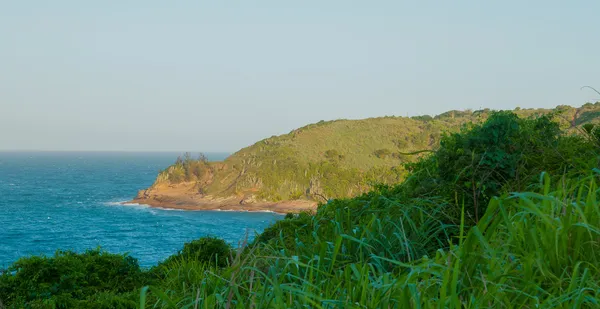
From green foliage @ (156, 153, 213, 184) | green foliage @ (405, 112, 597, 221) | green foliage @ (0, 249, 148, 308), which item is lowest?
green foliage @ (156, 153, 213, 184)

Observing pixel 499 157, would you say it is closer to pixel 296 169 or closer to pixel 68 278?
pixel 68 278

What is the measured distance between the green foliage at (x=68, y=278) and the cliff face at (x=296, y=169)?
7219 centimetres

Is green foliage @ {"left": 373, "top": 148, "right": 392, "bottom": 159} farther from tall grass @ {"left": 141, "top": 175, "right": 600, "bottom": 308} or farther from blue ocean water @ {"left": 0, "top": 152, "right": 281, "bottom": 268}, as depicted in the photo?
tall grass @ {"left": 141, "top": 175, "right": 600, "bottom": 308}

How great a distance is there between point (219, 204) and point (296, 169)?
16165 mm

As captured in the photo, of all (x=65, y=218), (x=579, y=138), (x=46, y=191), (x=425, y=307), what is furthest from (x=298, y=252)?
(x=46, y=191)

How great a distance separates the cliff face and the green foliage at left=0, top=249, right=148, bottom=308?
72.2 m

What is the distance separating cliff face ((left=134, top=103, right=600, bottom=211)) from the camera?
92.6 meters

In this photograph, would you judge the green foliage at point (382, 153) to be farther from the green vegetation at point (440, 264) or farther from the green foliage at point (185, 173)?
the green vegetation at point (440, 264)

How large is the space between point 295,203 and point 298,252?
88267 mm

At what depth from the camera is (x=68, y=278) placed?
1170 cm

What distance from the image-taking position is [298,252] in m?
3.59

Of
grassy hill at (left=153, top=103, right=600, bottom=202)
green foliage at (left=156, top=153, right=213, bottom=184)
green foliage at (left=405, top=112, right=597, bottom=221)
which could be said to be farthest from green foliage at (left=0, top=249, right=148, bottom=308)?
green foliage at (left=156, top=153, right=213, bottom=184)

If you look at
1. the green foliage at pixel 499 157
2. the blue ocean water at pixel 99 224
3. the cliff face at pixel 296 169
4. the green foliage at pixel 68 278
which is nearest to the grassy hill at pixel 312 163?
the cliff face at pixel 296 169

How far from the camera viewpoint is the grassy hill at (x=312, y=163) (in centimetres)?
9425
